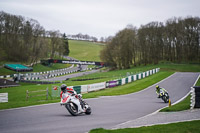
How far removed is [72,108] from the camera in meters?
11.7

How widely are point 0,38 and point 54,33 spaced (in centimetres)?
2798

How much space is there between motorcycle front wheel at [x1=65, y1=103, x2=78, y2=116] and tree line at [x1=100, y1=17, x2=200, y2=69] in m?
63.0

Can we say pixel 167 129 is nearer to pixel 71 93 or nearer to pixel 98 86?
pixel 71 93

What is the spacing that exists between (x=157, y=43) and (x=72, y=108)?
7270 cm

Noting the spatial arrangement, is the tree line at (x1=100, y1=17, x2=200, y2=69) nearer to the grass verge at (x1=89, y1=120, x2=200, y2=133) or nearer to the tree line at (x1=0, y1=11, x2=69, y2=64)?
the tree line at (x1=0, y1=11, x2=69, y2=64)

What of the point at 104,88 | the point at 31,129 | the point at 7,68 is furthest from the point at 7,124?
the point at 7,68

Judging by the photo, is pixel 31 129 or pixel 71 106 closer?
pixel 31 129

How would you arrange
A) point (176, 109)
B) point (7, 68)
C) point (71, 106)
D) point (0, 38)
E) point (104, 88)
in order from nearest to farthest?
point (71, 106)
point (176, 109)
point (104, 88)
point (7, 68)
point (0, 38)

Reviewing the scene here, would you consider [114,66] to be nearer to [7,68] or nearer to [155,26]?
[155,26]

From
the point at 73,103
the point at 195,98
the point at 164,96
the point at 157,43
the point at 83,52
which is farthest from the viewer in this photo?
the point at 83,52

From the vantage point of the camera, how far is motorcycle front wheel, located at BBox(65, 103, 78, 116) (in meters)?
11.4

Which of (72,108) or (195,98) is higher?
(195,98)

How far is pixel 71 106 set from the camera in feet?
37.9

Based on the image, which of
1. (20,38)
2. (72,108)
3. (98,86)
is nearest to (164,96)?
(72,108)
